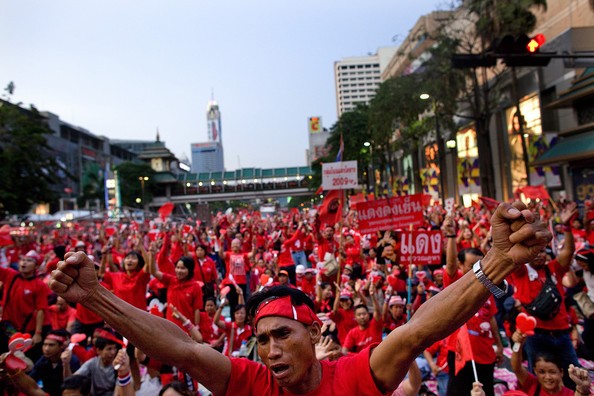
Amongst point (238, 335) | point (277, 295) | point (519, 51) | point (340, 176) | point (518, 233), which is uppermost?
point (519, 51)

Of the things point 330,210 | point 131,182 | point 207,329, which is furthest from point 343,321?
point 131,182

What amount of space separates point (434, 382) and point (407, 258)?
1.77m

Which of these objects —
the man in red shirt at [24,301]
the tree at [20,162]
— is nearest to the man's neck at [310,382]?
the man in red shirt at [24,301]

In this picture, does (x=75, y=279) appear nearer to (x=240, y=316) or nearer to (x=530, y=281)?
(x=530, y=281)

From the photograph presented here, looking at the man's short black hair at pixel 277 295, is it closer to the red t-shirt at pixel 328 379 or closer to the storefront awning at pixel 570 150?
the red t-shirt at pixel 328 379

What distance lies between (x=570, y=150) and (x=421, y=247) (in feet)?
61.3

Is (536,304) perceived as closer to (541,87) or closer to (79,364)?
(79,364)

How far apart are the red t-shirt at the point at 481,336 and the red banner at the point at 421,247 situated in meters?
2.14

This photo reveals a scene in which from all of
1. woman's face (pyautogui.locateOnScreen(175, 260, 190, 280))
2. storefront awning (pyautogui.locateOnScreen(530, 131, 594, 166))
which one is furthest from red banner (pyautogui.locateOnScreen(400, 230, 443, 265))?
storefront awning (pyautogui.locateOnScreen(530, 131, 594, 166))

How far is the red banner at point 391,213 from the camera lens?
27.3ft

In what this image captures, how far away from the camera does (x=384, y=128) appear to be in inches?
1453

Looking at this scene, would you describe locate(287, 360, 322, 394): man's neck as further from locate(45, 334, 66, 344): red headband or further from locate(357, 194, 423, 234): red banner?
locate(357, 194, 423, 234): red banner

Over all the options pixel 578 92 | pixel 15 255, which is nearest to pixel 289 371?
pixel 15 255

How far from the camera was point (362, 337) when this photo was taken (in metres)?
5.72
